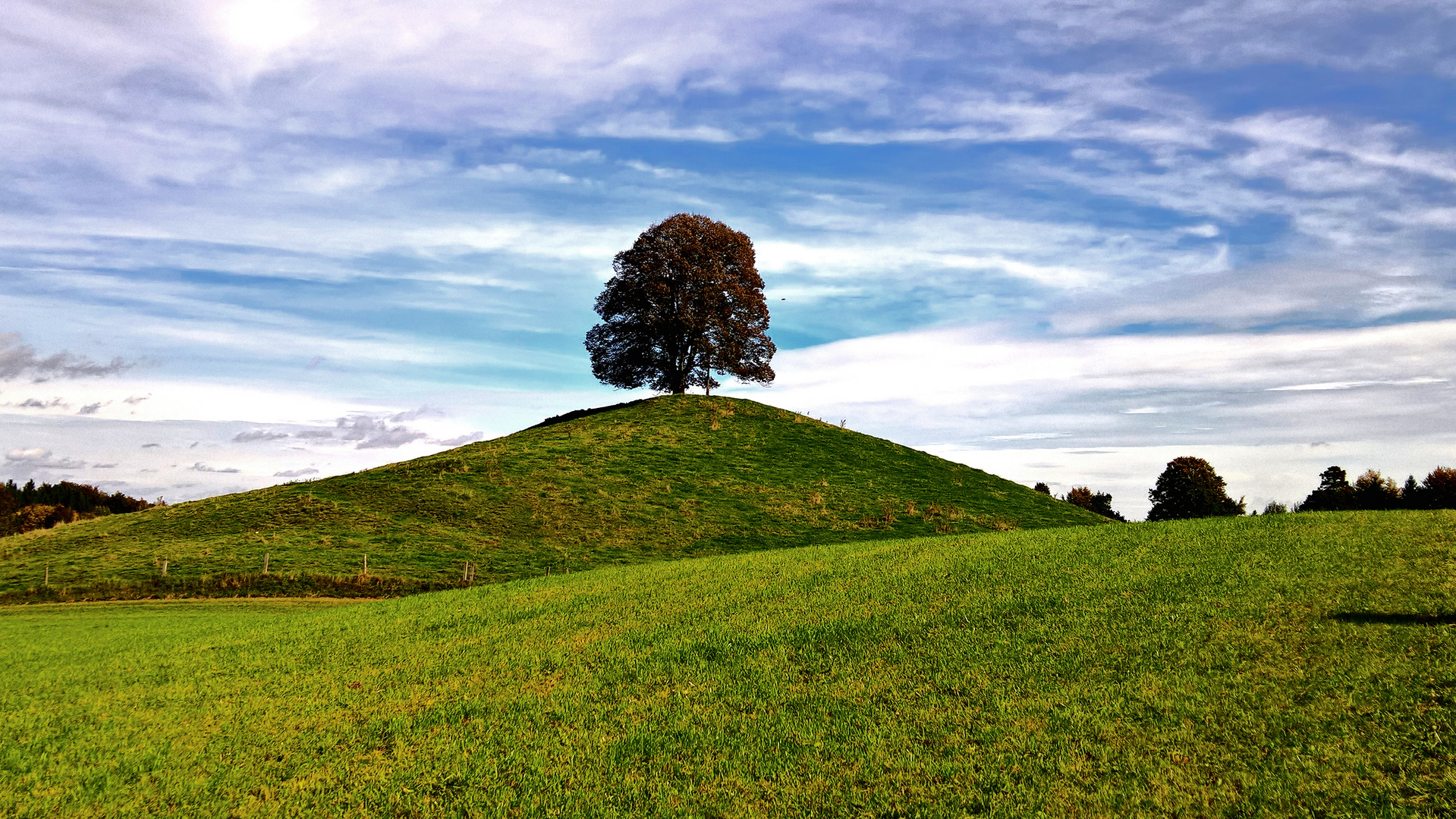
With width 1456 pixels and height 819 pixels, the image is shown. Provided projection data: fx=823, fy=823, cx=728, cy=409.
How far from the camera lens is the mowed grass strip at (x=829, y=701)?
34.0 ft

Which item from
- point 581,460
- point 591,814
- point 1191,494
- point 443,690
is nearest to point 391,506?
point 581,460

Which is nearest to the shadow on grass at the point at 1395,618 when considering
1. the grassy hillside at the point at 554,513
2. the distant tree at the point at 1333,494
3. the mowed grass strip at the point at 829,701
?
the mowed grass strip at the point at 829,701

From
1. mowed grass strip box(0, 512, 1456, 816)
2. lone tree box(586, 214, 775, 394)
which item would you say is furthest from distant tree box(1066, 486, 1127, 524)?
mowed grass strip box(0, 512, 1456, 816)

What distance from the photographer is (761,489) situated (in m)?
60.8

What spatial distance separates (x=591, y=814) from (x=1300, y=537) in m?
22.6

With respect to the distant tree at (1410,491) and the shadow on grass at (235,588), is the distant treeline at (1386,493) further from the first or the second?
the shadow on grass at (235,588)

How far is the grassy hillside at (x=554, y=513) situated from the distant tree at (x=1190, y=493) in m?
32.8

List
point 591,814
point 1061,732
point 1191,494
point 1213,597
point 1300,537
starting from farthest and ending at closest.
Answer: point 1191,494, point 1300,537, point 1213,597, point 1061,732, point 591,814

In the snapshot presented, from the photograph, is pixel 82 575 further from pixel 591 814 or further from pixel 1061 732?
pixel 1061 732

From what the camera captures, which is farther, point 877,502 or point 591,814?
point 877,502

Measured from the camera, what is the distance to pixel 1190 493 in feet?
298

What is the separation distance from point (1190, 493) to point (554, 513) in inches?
2860

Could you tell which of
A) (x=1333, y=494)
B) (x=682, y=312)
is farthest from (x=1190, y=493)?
(x=682, y=312)

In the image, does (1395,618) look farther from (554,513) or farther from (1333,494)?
(1333,494)
